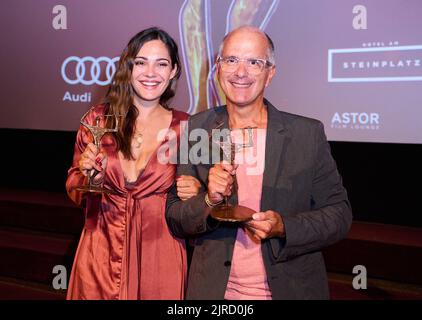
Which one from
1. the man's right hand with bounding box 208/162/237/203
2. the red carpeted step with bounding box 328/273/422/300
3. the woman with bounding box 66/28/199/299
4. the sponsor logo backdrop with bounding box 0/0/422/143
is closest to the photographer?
the man's right hand with bounding box 208/162/237/203

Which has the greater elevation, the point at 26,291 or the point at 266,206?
the point at 266,206

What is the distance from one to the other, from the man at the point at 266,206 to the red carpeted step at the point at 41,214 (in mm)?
2691

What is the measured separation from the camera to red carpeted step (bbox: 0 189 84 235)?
166 inches

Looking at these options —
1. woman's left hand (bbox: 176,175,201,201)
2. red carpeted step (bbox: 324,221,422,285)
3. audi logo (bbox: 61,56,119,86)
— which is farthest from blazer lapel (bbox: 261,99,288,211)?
audi logo (bbox: 61,56,119,86)

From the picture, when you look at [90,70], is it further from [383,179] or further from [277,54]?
[383,179]

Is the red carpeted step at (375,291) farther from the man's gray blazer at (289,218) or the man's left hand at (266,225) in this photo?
the man's left hand at (266,225)

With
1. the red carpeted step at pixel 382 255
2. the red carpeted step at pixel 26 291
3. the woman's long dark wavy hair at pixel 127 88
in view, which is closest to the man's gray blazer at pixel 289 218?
the woman's long dark wavy hair at pixel 127 88

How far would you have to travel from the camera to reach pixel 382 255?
131 inches

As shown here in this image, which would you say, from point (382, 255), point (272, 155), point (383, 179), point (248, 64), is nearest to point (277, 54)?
point (383, 179)

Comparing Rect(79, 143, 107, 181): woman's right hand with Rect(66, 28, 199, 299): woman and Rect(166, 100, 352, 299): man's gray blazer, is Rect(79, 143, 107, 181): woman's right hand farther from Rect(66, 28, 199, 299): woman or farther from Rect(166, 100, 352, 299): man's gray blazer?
Rect(166, 100, 352, 299): man's gray blazer

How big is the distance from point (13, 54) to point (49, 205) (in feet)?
5.22

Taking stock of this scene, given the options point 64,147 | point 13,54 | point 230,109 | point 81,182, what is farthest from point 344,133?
point 13,54

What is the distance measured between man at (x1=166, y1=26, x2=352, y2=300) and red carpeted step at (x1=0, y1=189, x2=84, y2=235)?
2.69 metres

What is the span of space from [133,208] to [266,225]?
0.67 metres
